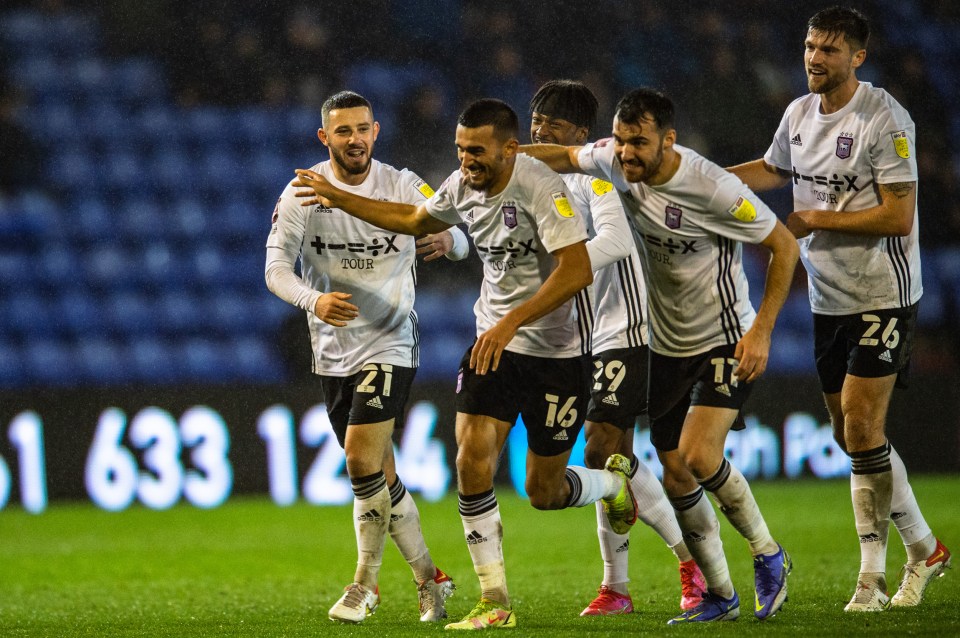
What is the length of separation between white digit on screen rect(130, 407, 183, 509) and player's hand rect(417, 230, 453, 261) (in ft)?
15.7

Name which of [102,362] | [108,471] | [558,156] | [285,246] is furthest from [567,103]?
[102,362]

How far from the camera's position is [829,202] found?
5.28 m

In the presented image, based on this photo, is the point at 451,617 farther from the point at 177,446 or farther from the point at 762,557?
the point at 177,446

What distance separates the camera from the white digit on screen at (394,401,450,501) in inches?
393

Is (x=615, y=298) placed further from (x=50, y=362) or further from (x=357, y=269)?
(x=50, y=362)

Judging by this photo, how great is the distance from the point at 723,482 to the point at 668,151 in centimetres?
122

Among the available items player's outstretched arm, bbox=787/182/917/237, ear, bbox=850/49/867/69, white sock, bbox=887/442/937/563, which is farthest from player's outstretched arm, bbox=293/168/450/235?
white sock, bbox=887/442/937/563

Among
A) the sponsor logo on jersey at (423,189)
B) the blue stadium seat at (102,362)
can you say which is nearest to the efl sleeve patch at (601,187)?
the sponsor logo on jersey at (423,189)

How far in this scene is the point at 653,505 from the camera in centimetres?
550

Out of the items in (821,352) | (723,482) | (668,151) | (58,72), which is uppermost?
(58,72)

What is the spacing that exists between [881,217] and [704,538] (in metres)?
1.42

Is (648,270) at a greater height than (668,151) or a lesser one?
lesser

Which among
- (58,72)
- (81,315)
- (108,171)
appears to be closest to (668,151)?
(81,315)

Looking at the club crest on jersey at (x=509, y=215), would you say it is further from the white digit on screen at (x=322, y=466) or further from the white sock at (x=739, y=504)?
the white digit on screen at (x=322, y=466)
